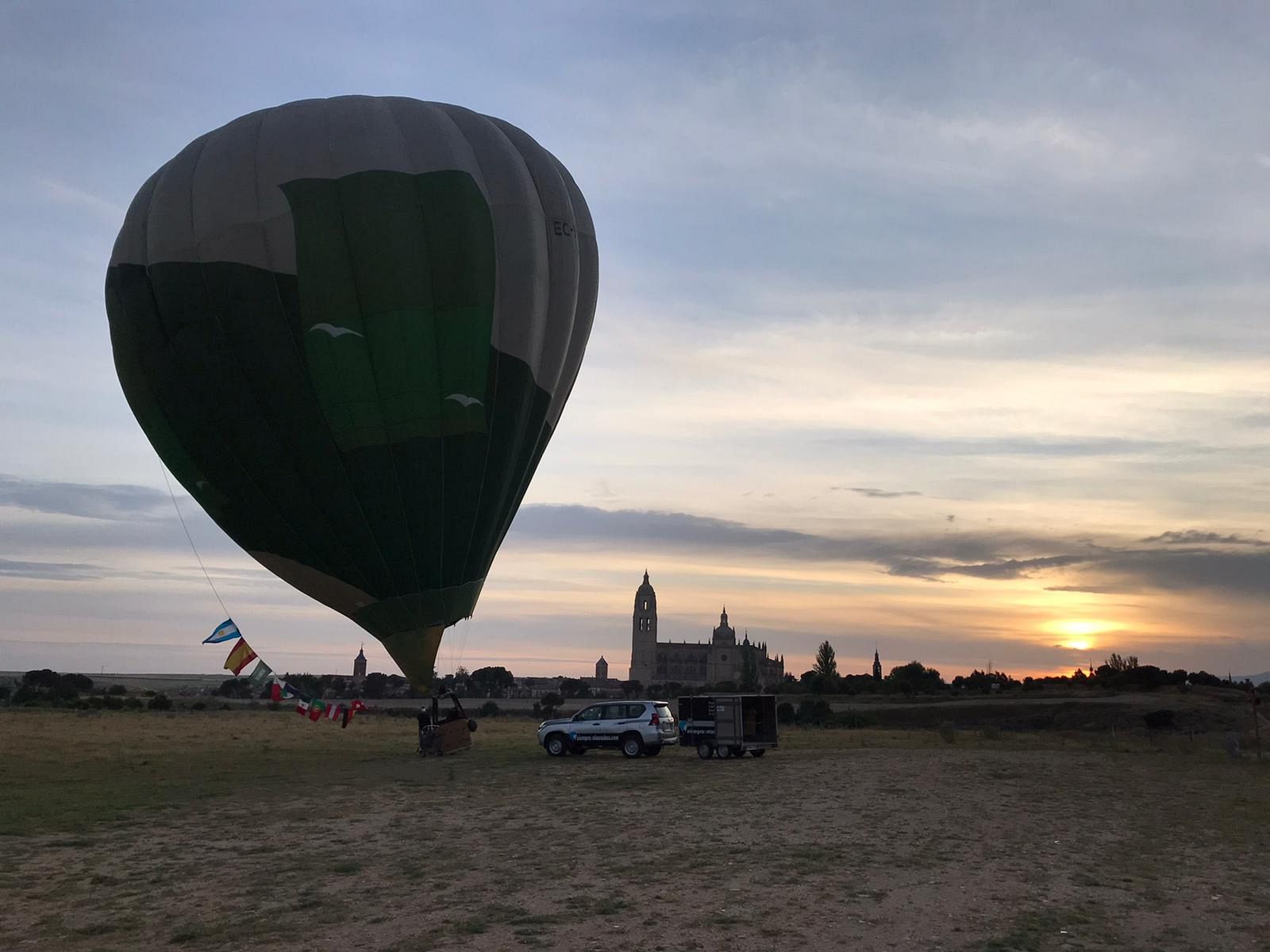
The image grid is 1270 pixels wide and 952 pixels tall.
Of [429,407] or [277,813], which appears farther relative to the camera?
[429,407]

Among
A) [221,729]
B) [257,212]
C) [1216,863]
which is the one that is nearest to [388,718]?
[221,729]

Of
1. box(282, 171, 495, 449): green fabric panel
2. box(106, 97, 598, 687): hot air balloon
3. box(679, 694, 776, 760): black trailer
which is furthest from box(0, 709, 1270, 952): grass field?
box(282, 171, 495, 449): green fabric panel

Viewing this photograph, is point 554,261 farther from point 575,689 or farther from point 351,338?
point 575,689

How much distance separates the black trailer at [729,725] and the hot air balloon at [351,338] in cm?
906

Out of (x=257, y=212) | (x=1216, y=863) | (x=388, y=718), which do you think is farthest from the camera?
(x=388, y=718)

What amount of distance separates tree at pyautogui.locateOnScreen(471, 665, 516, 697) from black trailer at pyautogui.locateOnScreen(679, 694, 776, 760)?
14191cm

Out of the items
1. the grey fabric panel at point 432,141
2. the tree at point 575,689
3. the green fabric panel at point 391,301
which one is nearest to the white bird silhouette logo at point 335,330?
the green fabric panel at point 391,301

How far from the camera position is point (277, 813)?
18.8m

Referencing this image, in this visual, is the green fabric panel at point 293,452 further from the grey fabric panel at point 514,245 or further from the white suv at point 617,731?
the white suv at point 617,731

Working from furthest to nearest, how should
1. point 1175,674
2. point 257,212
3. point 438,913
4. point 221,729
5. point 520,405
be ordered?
1. point 1175,674
2. point 221,729
3. point 520,405
4. point 257,212
5. point 438,913

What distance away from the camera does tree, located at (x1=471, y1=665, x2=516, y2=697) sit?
173m

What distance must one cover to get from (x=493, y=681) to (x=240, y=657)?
14904 centimetres

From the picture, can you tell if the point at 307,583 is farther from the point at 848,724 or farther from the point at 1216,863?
the point at 848,724

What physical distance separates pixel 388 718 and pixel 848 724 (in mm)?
26706
